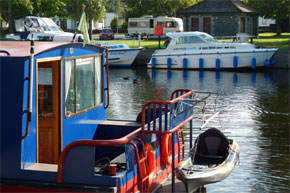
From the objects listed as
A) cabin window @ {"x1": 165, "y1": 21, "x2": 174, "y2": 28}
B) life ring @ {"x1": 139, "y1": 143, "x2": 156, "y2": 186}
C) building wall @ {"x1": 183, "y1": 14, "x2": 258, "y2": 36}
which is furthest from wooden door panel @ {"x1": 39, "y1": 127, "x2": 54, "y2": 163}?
cabin window @ {"x1": 165, "y1": 21, "x2": 174, "y2": 28}

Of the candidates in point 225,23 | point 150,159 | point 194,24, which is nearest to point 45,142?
point 150,159

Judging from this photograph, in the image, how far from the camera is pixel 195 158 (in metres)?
12.4

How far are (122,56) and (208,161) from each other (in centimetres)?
3262

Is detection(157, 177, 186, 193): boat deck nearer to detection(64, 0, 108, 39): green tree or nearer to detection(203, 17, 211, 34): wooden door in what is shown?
detection(203, 17, 211, 34): wooden door

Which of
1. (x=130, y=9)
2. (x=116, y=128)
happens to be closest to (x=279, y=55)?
(x=116, y=128)

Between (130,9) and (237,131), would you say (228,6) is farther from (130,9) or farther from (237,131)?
(237,131)

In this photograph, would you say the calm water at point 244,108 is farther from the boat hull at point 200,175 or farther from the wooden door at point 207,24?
the wooden door at point 207,24

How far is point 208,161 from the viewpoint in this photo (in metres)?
12.3

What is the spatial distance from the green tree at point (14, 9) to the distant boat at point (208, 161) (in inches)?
1761

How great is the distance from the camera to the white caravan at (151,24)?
67125 millimetres

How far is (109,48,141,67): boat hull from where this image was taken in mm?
44188

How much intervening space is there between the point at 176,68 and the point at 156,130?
3327 cm

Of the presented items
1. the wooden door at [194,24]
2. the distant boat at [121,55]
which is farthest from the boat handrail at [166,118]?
the wooden door at [194,24]

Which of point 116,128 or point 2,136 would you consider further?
point 116,128
